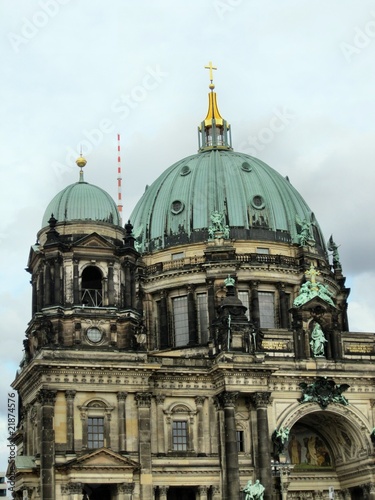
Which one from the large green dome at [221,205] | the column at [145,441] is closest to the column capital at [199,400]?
the column at [145,441]

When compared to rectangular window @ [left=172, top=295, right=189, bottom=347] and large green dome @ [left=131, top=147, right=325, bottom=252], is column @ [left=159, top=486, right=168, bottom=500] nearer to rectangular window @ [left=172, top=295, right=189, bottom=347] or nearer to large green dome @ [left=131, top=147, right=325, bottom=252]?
rectangular window @ [left=172, top=295, right=189, bottom=347]

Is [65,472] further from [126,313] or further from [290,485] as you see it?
[290,485]

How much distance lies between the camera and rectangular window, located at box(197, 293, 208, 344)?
78625 millimetres

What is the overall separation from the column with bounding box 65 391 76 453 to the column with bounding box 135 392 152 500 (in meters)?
4.48

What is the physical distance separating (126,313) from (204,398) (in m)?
8.49

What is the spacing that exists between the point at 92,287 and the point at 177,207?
710 inches

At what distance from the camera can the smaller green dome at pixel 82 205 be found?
68250 mm

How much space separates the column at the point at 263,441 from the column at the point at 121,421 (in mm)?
9465

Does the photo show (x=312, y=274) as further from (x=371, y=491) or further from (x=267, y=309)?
(x=371, y=491)

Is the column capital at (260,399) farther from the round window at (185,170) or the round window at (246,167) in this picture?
the round window at (185,170)

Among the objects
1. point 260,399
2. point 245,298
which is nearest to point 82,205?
point 245,298

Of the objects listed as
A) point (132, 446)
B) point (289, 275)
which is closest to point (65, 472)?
point (132, 446)

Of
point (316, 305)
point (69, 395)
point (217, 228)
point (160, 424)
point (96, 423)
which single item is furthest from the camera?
point (217, 228)

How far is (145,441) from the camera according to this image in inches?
2532
